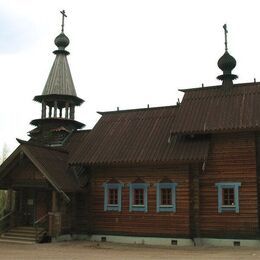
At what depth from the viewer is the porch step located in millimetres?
21688

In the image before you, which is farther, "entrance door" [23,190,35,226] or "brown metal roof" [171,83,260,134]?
"entrance door" [23,190,35,226]

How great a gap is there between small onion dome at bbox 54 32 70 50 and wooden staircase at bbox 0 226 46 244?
1390cm

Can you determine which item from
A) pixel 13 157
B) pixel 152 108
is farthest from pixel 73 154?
pixel 152 108

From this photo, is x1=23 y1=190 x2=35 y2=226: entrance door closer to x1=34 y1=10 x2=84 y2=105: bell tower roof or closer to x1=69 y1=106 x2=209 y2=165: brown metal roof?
x1=69 y1=106 x2=209 y2=165: brown metal roof

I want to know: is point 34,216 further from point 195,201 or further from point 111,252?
point 195,201

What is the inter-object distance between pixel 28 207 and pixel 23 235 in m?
2.10

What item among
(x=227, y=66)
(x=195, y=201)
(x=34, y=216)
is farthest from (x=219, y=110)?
(x=34, y=216)

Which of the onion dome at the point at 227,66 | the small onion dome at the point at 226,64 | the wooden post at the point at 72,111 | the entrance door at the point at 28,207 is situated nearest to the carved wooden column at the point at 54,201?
the entrance door at the point at 28,207

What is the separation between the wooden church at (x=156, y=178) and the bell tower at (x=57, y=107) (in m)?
2.71

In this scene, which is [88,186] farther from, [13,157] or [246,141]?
[246,141]

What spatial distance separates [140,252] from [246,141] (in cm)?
732

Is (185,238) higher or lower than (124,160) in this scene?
lower

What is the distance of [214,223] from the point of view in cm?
2036

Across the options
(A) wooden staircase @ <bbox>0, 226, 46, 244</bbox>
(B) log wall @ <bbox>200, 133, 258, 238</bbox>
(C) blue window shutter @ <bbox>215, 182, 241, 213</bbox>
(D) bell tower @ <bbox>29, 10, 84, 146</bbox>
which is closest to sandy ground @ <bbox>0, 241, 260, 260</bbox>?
(A) wooden staircase @ <bbox>0, 226, 46, 244</bbox>
